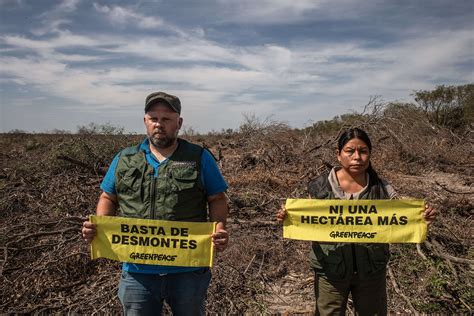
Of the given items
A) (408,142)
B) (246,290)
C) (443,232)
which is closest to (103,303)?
(246,290)

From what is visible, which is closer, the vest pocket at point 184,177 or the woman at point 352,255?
the vest pocket at point 184,177

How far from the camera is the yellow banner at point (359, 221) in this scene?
2650mm

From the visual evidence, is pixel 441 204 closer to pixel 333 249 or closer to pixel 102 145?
pixel 333 249

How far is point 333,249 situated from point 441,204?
459 centimetres

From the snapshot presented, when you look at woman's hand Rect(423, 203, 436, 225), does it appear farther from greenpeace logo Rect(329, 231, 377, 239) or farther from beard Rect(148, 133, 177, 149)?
beard Rect(148, 133, 177, 149)

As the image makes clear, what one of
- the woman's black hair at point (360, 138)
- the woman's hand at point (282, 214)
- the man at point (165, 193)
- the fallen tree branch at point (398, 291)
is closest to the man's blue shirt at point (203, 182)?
the man at point (165, 193)

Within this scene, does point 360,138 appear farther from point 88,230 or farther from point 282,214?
point 88,230

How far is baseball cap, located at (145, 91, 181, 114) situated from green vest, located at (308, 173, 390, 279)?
114 cm

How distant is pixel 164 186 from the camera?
2.28 metres

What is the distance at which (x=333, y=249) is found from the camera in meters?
2.53

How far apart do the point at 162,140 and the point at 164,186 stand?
292 mm

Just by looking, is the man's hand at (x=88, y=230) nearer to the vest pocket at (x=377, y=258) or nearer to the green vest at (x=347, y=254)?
the green vest at (x=347, y=254)

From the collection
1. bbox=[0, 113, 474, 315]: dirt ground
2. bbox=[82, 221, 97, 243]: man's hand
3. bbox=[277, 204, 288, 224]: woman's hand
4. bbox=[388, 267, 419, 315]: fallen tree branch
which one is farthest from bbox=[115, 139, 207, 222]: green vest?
bbox=[388, 267, 419, 315]: fallen tree branch

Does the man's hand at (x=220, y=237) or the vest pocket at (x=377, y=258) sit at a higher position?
the man's hand at (x=220, y=237)
